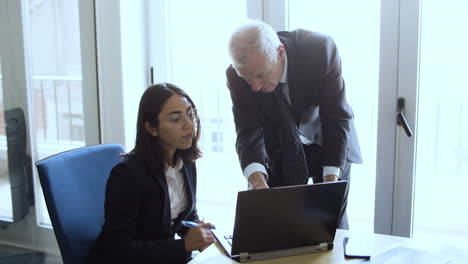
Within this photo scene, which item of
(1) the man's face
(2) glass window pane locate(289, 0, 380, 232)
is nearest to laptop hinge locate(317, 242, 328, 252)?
(1) the man's face

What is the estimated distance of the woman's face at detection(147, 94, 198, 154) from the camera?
1.63 meters

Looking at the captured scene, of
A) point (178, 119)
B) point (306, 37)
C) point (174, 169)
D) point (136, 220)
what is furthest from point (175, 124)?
point (306, 37)

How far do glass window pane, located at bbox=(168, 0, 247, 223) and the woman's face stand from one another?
1.14 metres

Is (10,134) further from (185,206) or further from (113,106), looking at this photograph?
(185,206)

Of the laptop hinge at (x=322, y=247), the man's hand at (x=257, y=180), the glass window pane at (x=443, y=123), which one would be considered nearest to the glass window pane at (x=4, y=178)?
the man's hand at (x=257, y=180)

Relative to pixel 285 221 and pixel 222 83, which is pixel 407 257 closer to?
pixel 285 221

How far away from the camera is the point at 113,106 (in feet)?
9.30

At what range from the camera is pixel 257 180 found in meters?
1.82

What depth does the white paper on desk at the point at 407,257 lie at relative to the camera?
1.29 meters

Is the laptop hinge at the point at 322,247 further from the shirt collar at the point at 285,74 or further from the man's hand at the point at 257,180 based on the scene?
the shirt collar at the point at 285,74

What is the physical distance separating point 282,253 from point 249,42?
78cm

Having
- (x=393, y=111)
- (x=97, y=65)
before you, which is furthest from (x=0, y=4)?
(x=393, y=111)

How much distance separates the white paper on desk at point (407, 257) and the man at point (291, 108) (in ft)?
1.73

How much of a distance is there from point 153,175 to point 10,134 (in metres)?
1.36
